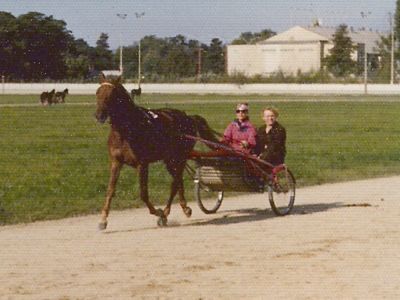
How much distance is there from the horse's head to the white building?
113165 mm

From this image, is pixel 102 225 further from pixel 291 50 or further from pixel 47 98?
pixel 291 50

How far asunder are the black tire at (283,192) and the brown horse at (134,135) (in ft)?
5.19

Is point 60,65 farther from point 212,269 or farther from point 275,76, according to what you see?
point 212,269

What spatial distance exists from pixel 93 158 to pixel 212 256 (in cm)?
Result: 1316

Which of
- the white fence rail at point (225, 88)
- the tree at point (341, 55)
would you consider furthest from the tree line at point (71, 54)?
the tree at point (341, 55)

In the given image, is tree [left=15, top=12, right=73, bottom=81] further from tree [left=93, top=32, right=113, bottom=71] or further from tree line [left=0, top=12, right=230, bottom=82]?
tree [left=93, top=32, right=113, bottom=71]

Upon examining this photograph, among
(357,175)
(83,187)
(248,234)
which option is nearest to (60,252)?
(248,234)

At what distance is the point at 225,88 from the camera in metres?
95.1

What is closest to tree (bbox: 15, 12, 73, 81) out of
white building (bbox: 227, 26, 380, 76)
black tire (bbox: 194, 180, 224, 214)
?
black tire (bbox: 194, 180, 224, 214)

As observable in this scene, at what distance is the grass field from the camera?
50.3 ft

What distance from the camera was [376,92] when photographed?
86562 mm

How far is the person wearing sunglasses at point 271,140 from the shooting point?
1395 cm

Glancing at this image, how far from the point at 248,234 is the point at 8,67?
6322 cm

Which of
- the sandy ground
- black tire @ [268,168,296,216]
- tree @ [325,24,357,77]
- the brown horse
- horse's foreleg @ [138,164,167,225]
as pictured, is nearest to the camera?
the sandy ground
